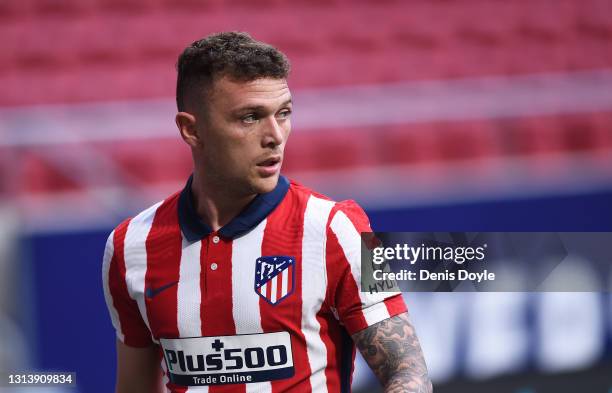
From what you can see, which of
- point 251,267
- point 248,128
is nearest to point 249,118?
point 248,128

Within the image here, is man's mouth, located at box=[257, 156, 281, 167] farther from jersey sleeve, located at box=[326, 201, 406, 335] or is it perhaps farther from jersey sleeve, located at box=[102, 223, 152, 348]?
jersey sleeve, located at box=[102, 223, 152, 348]

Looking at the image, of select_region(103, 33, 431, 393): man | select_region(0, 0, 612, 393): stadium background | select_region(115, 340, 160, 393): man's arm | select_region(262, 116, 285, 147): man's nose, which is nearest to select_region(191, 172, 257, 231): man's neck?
select_region(103, 33, 431, 393): man

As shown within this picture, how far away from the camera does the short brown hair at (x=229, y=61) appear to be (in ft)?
5.04

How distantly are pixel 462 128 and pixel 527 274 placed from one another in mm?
903

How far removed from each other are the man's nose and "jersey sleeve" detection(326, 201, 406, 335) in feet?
0.52

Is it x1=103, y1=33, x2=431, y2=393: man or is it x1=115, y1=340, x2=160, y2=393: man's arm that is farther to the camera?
x1=115, y1=340, x2=160, y2=393: man's arm

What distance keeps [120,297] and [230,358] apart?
265 mm

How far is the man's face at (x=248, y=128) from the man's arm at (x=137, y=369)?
41 centimetres

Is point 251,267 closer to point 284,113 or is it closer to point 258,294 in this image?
point 258,294

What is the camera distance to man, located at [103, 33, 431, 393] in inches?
60.6

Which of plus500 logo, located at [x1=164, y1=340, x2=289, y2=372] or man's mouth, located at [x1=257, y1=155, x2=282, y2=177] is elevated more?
man's mouth, located at [x1=257, y1=155, x2=282, y2=177]

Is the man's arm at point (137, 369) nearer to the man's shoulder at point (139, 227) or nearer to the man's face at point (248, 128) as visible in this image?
the man's shoulder at point (139, 227)

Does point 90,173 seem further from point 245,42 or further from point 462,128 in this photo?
point 245,42

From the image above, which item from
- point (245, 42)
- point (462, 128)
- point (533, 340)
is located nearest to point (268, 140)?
point (245, 42)
